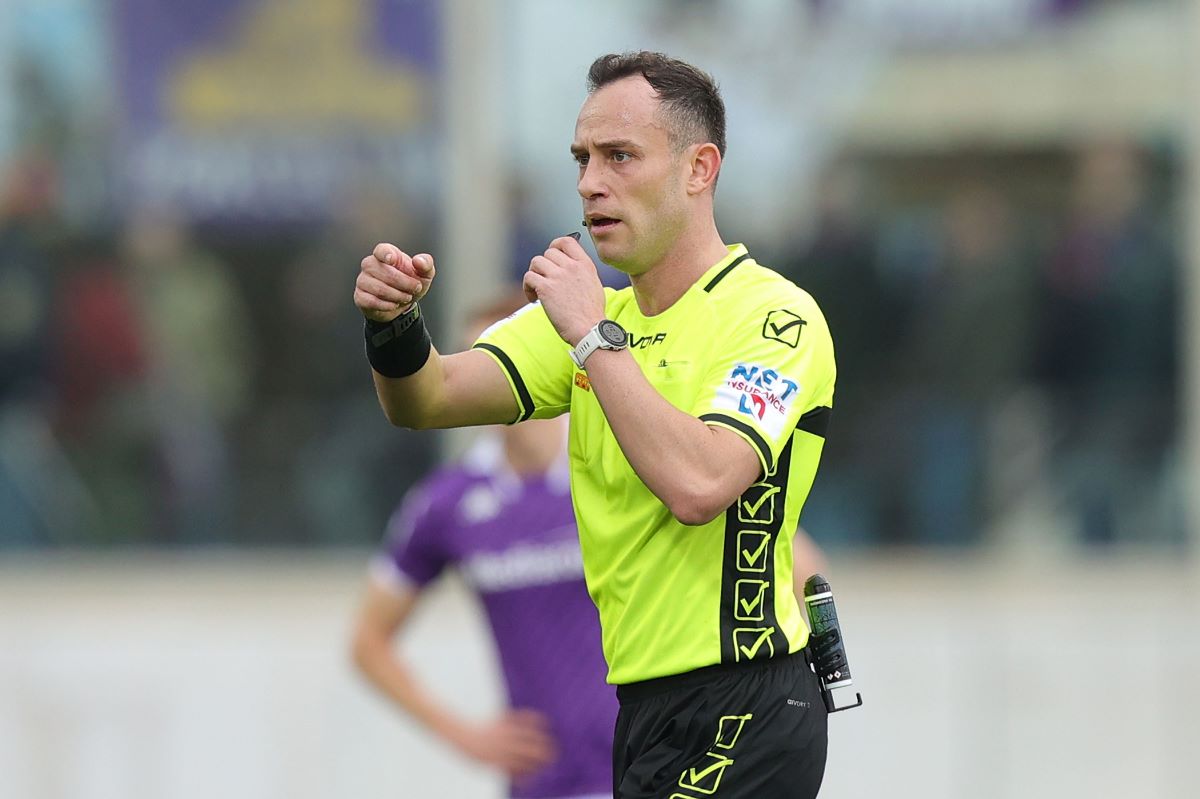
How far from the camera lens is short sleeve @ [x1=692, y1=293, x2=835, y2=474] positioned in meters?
3.83

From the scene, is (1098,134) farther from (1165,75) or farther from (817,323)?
(817,323)

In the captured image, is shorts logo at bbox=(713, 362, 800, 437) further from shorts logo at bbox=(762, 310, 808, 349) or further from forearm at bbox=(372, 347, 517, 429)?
forearm at bbox=(372, 347, 517, 429)

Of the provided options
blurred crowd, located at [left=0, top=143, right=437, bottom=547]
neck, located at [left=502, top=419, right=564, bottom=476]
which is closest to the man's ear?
neck, located at [left=502, top=419, right=564, bottom=476]

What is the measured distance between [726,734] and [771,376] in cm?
68

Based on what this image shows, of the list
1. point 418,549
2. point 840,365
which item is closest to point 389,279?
point 418,549

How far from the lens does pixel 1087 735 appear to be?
8672mm

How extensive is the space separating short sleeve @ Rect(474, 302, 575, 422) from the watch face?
0.40 meters

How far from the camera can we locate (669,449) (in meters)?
3.71

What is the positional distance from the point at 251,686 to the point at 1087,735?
3.54 m

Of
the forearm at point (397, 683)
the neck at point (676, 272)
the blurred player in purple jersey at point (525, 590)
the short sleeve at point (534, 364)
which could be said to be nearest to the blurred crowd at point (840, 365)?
the forearm at point (397, 683)

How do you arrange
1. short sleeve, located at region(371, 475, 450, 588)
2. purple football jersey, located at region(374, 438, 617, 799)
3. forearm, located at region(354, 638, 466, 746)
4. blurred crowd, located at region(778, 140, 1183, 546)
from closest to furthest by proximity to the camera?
purple football jersey, located at region(374, 438, 617, 799)
short sleeve, located at region(371, 475, 450, 588)
forearm, located at region(354, 638, 466, 746)
blurred crowd, located at region(778, 140, 1183, 546)

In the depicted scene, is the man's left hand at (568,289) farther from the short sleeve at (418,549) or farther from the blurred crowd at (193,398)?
the blurred crowd at (193,398)

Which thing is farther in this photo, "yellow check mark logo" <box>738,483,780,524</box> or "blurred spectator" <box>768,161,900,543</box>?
"blurred spectator" <box>768,161,900,543</box>

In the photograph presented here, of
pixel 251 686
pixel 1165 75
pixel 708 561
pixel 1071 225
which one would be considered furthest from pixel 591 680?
pixel 1165 75
